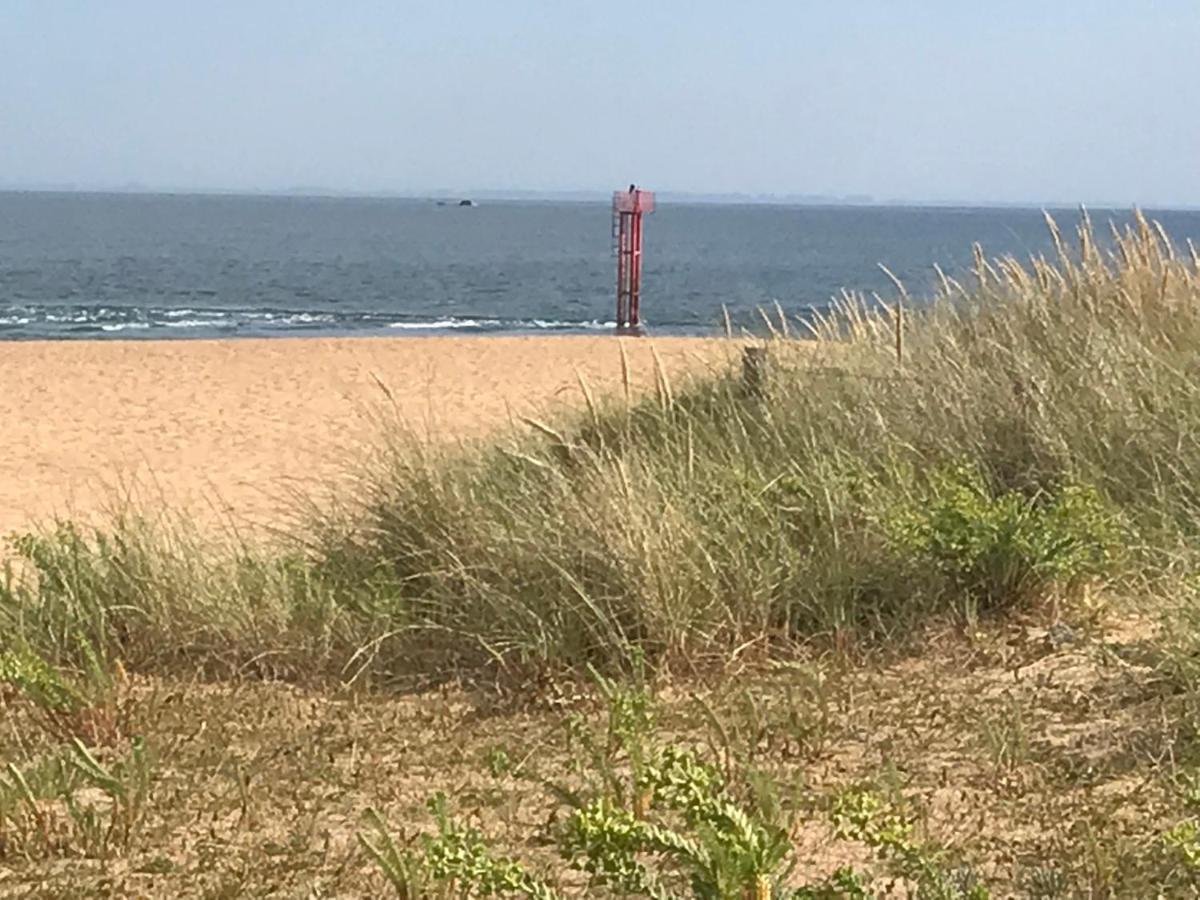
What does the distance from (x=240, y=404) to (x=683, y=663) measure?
12.9m

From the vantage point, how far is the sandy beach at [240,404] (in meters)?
10.2

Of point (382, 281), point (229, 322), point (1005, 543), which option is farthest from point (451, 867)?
point (382, 281)

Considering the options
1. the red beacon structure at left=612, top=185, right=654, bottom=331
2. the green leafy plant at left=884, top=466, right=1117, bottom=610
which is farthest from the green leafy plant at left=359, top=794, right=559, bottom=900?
the red beacon structure at left=612, top=185, right=654, bottom=331

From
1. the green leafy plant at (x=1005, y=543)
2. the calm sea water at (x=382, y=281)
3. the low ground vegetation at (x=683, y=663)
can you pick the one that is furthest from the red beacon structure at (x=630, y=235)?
the green leafy plant at (x=1005, y=543)

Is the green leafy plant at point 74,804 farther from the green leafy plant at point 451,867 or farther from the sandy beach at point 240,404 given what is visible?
the sandy beach at point 240,404

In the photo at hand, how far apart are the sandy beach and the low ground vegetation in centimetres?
111

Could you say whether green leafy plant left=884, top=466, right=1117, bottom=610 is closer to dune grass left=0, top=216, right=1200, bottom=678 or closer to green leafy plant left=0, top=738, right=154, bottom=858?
dune grass left=0, top=216, right=1200, bottom=678

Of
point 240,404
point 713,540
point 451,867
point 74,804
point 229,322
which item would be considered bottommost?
point 229,322

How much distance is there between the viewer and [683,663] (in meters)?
4.41

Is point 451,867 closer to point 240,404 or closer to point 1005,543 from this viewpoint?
point 1005,543

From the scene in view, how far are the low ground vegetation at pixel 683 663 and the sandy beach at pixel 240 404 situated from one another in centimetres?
111

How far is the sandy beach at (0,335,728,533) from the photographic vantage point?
33.4ft

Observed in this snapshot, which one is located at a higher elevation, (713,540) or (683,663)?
(713,540)

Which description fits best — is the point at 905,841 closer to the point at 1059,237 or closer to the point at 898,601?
the point at 898,601
